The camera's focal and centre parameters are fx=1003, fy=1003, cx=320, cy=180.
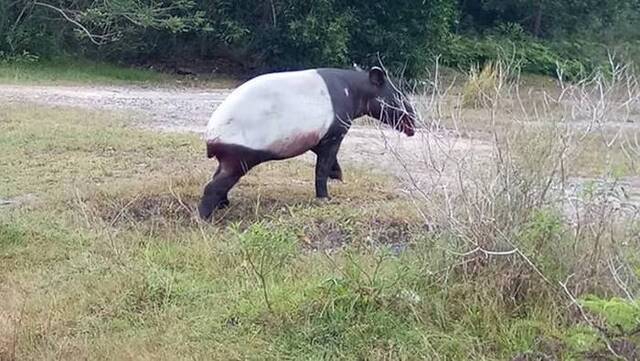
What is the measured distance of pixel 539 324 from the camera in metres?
4.61

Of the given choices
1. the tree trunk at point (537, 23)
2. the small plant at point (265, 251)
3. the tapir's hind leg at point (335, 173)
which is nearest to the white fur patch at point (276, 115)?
the tapir's hind leg at point (335, 173)

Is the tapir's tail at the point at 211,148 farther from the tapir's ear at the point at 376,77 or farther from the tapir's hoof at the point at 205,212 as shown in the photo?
the tapir's ear at the point at 376,77

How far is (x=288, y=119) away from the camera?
7.04 meters

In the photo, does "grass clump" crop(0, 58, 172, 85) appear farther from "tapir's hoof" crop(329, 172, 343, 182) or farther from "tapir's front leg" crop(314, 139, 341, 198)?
"tapir's front leg" crop(314, 139, 341, 198)

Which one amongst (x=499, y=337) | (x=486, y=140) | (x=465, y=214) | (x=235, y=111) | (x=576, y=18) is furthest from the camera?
(x=576, y=18)

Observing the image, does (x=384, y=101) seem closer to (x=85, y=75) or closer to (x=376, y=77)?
(x=376, y=77)

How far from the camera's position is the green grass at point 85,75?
18.6 metres

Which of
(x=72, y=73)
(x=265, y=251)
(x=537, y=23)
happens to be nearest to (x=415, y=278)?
(x=265, y=251)

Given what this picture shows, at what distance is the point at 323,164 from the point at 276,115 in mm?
720

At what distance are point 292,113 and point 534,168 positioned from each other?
2472mm

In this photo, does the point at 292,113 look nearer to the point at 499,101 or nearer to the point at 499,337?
the point at 499,101

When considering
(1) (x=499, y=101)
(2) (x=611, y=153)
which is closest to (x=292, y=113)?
(1) (x=499, y=101)

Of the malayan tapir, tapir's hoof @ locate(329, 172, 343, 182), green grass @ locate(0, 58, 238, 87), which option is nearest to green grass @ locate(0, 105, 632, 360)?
the malayan tapir

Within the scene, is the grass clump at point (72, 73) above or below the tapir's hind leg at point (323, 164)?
below
